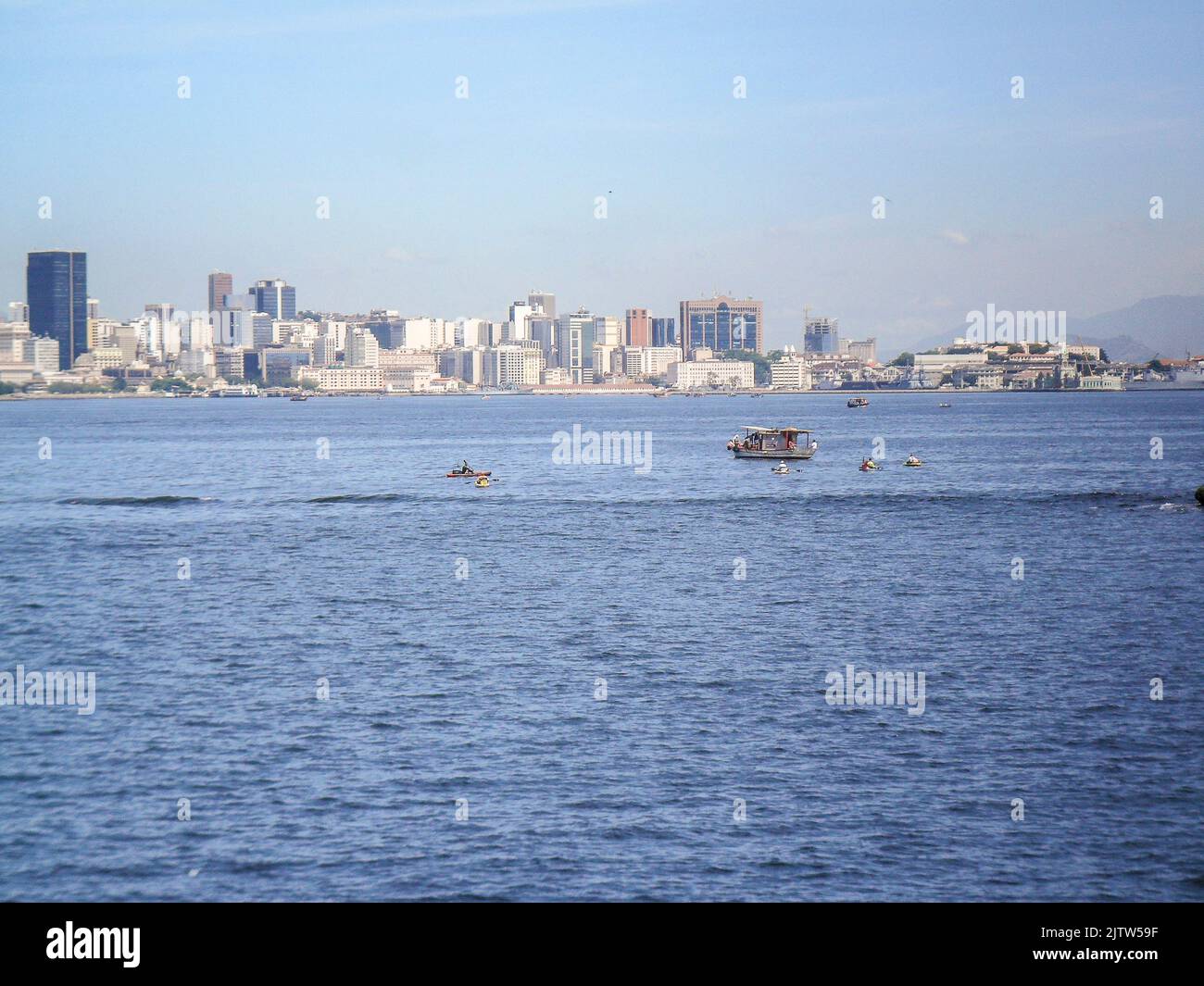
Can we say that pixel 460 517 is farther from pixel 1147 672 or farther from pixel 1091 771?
pixel 1091 771

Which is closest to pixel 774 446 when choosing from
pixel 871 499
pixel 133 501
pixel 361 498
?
pixel 871 499

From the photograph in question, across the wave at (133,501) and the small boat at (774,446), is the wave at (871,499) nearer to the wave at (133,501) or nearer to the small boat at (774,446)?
the wave at (133,501)

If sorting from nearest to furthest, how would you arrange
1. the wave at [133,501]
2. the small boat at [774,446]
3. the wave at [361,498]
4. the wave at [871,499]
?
the wave at [871,499]
the wave at [133,501]
the wave at [361,498]
the small boat at [774,446]

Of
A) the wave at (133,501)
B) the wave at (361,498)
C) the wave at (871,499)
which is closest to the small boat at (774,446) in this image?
the wave at (871,499)

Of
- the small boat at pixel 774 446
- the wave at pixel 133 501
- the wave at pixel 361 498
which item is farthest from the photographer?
the small boat at pixel 774 446

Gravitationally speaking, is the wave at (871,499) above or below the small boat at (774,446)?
below

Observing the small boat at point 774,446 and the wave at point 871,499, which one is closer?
the wave at point 871,499

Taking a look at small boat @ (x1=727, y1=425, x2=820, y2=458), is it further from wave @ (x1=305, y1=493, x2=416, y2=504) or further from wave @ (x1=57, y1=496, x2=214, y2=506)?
wave @ (x1=57, y1=496, x2=214, y2=506)

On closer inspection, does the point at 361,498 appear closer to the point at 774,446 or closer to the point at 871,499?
the point at 871,499
